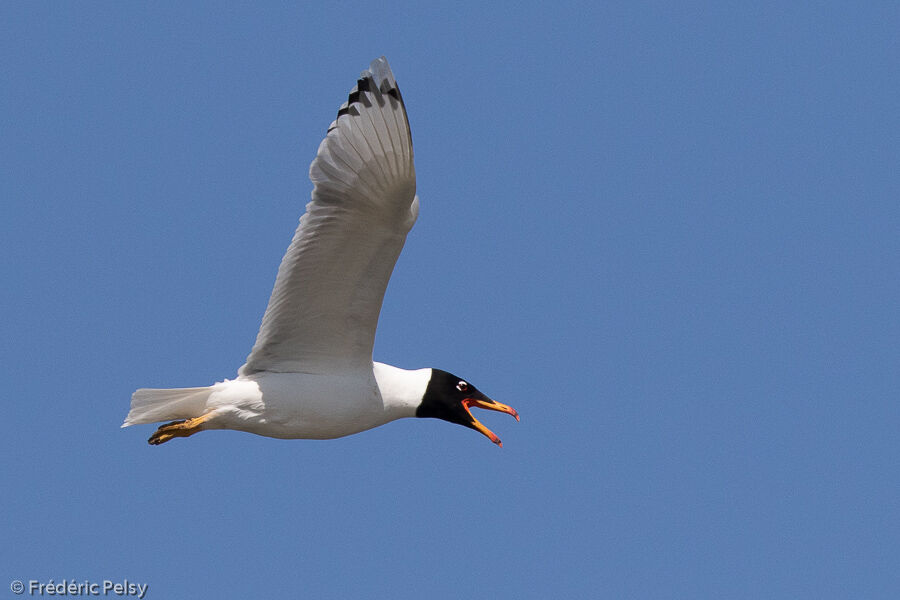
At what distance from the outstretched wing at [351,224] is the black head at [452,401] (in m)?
0.86

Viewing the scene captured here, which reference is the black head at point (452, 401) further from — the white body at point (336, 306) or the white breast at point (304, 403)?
the white breast at point (304, 403)

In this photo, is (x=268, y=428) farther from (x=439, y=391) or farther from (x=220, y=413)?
(x=439, y=391)

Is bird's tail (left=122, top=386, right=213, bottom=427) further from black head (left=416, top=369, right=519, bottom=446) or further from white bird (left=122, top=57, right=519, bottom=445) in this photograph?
black head (left=416, top=369, right=519, bottom=446)

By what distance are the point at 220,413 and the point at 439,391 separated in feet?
5.34

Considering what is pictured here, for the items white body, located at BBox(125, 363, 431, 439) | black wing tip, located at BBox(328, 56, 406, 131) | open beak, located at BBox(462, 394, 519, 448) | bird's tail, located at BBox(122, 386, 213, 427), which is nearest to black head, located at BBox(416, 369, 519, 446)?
open beak, located at BBox(462, 394, 519, 448)

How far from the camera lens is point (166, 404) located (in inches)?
372

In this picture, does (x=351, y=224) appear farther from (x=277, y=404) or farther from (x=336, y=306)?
(x=277, y=404)

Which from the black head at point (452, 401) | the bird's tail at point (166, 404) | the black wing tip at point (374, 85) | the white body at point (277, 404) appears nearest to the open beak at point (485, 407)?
the black head at point (452, 401)

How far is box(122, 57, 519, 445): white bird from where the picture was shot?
9.03 m

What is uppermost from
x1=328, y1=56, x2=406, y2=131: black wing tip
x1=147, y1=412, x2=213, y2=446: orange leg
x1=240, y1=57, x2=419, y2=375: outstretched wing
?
x1=328, y1=56, x2=406, y2=131: black wing tip

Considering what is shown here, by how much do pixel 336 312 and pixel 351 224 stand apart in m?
0.69

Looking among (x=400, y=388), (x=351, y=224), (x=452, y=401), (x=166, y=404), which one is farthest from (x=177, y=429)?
(x=452, y=401)

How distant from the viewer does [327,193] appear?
904cm

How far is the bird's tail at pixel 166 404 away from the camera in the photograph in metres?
9.41
